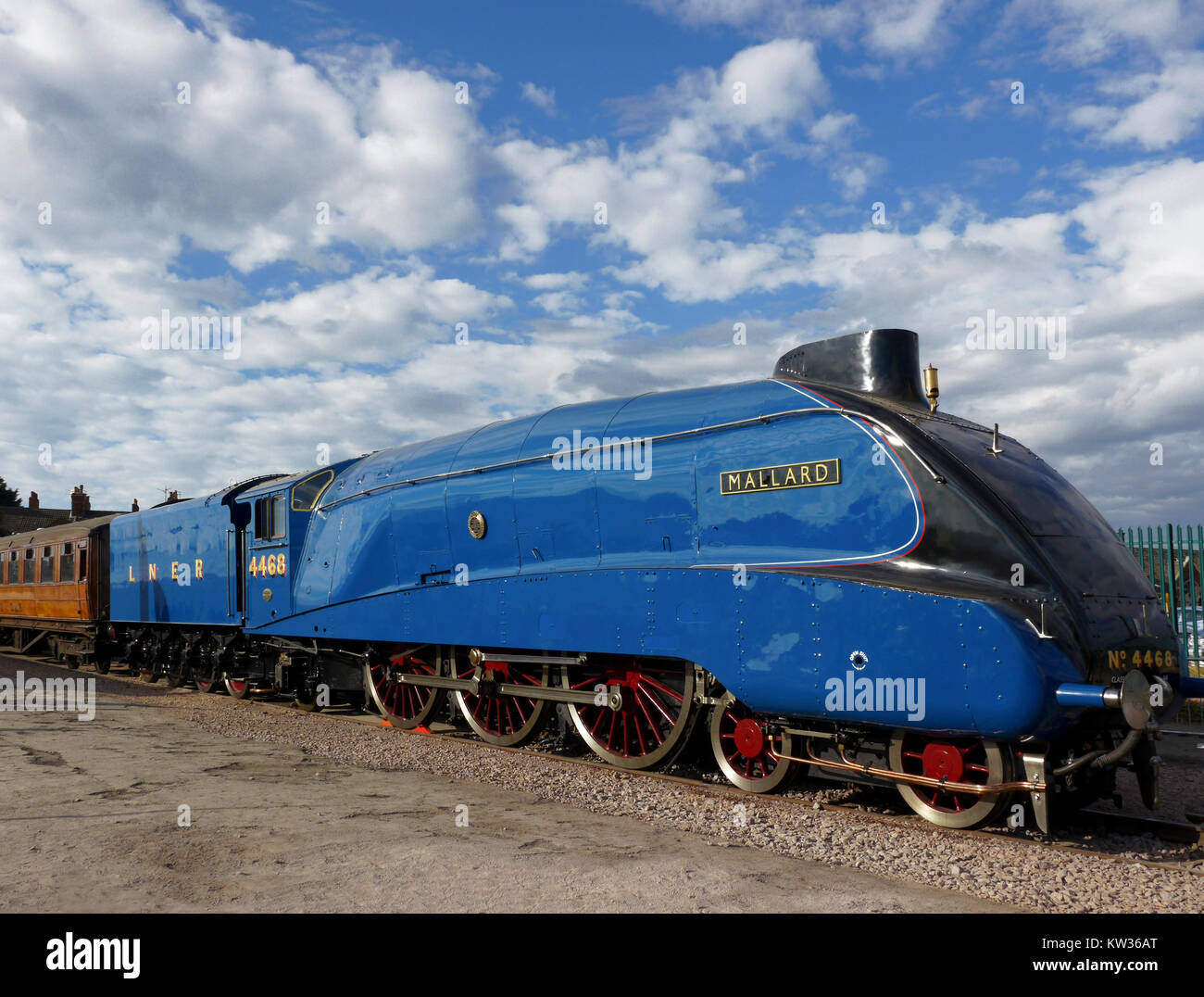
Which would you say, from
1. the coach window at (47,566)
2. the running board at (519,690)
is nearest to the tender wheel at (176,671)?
the coach window at (47,566)

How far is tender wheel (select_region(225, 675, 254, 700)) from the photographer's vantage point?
1452cm

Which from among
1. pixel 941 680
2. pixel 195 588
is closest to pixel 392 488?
pixel 195 588

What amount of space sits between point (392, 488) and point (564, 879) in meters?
6.72

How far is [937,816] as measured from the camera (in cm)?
628

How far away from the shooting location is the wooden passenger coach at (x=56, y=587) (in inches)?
762

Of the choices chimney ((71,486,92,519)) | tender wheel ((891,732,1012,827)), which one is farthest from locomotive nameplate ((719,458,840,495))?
chimney ((71,486,92,519))

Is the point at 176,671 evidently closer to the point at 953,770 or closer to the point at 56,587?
the point at 56,587

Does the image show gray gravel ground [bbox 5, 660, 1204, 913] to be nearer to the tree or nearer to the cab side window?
the cab side window

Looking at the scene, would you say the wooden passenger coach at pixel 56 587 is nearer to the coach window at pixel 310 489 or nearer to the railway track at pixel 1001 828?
the coach window at pixel 310 489

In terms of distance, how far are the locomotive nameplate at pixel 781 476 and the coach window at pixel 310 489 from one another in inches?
287

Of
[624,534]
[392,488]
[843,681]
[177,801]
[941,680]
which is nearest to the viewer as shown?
[941,680]

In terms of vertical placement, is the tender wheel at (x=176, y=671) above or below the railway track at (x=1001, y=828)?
above
